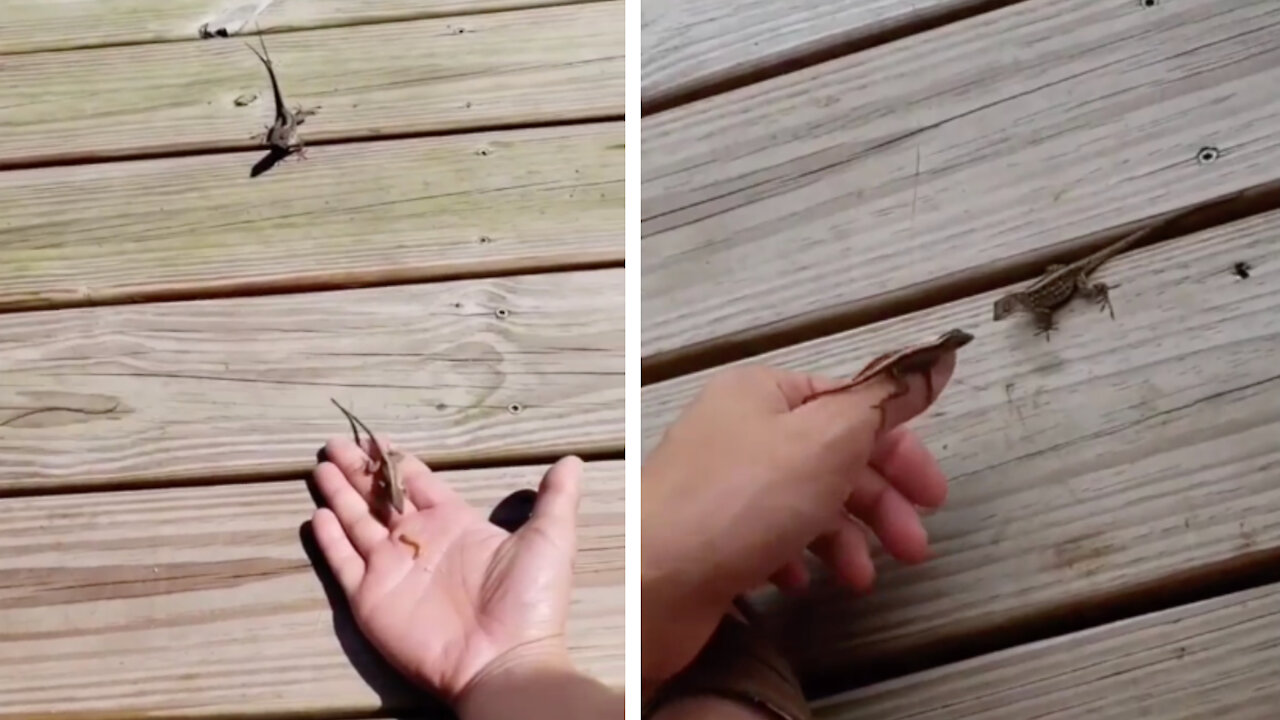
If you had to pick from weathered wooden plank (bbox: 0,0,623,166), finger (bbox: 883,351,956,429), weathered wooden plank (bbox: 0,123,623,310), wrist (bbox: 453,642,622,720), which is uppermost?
weathered wooden plank (bbox: 0,0,623,166)

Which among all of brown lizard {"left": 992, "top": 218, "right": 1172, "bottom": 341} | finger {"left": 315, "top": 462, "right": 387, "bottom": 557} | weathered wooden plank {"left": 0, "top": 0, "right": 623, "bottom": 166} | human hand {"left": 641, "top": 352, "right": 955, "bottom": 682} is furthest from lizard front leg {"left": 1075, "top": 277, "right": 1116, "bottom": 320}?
finger {"left": 315, "top": 462, "right": 387, "bottom": 557}

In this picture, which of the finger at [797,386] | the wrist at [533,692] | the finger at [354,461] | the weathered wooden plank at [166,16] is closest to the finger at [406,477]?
the finger at [354,461]

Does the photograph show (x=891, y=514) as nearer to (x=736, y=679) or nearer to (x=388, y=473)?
(x=736, y=679)

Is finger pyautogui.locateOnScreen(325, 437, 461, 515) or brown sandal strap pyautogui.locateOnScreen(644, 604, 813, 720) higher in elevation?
finger pyautogui.locateOnScreen(325, 437, 461, 515)

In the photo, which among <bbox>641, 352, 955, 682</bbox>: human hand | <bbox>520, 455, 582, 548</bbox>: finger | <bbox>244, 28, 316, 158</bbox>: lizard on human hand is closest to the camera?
<bbox>641, 352, 955, 682</bbox>: human hand

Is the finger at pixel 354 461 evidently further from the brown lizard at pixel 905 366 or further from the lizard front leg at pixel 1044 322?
the lizard front leg at pixel 1044 322

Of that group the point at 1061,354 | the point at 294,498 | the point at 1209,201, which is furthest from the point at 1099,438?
the point at 294,498

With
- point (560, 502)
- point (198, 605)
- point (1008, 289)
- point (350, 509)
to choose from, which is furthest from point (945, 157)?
point (198, 605)

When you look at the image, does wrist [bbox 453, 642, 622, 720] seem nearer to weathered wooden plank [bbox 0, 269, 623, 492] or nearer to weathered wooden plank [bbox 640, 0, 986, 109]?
weathered wooden plank [bbox 0, 269, 623, 492]
